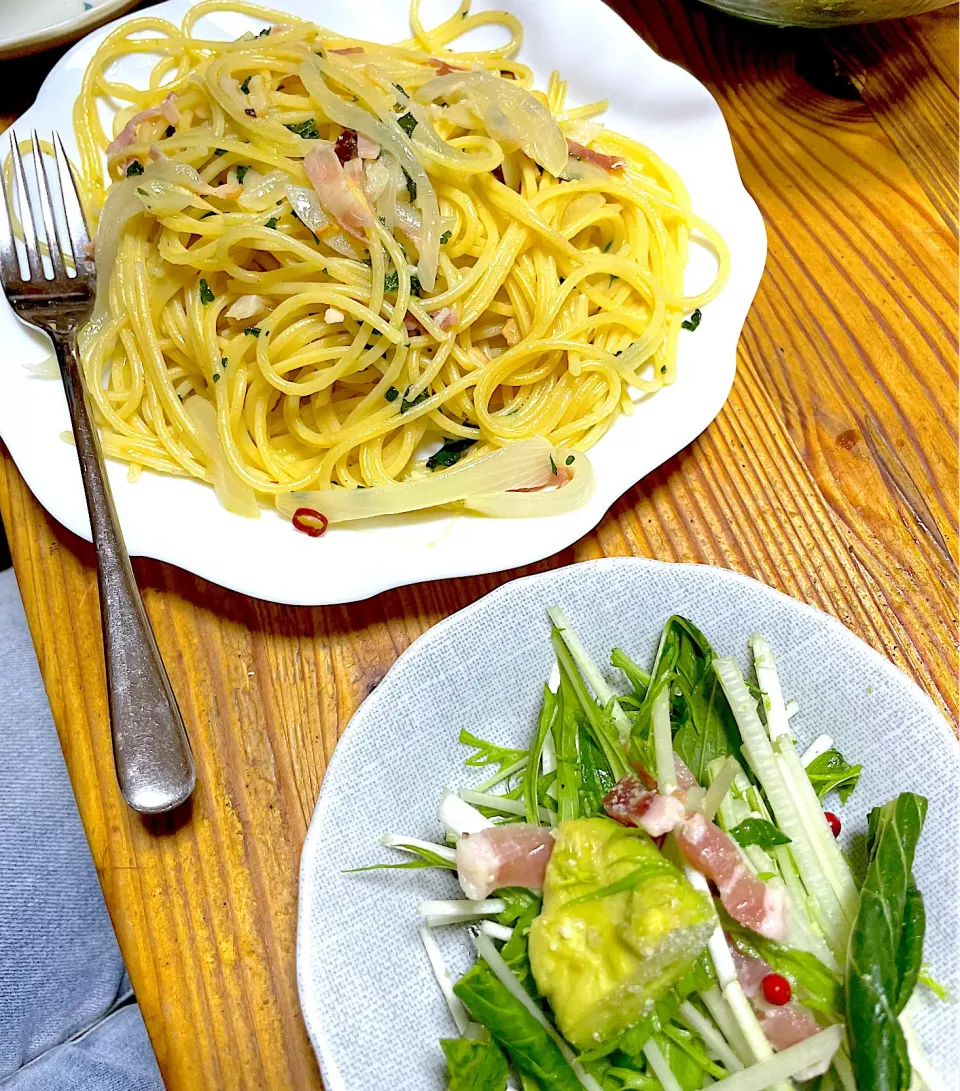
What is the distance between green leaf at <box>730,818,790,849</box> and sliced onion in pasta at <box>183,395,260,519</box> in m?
0.88

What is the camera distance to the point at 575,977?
3.28ft

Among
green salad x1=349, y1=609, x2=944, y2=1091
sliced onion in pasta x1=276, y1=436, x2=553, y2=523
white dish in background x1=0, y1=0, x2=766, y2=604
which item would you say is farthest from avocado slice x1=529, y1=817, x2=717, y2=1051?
sliced onion in pasta x1=276, y1=436, x2=553, y2=523

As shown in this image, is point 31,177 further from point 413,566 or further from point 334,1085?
point 334,1085

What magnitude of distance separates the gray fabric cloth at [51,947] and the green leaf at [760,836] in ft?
3.82

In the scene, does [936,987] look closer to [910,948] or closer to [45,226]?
[910,948]

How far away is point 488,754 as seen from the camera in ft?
4.21

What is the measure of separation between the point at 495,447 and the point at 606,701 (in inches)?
20.0

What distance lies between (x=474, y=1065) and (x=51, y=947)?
956 mm

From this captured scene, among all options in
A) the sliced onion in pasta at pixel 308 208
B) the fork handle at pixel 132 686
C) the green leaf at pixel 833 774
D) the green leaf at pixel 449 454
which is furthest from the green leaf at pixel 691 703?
the sliced onion in pasta at pixel 308 208

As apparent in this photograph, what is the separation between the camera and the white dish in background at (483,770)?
3.59ft

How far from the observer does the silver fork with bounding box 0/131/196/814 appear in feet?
4.07

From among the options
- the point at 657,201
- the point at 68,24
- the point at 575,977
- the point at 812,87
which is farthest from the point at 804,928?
the point at 68,24

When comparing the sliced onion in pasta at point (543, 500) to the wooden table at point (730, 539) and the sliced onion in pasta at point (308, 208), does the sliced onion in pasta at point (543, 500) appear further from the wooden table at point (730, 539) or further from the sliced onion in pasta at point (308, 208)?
the sliced onion in pasta at point (308, 208)

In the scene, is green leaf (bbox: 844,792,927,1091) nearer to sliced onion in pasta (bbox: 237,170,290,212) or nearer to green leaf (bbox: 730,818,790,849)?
green leaf (bbox: 730,818,790,849)
